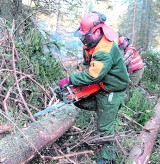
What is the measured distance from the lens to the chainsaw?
12.8 feet

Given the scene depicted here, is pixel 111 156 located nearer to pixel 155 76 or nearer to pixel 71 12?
pixel 71 12

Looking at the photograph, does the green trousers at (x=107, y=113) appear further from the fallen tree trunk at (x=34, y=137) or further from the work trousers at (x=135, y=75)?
the work trousers at (x=135, y=75)

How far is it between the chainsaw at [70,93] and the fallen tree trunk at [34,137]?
14 centimetres

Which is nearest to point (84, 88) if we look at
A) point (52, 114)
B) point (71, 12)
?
point (52, 114)

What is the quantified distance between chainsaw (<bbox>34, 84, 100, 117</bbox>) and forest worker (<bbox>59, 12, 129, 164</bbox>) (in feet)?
0.28

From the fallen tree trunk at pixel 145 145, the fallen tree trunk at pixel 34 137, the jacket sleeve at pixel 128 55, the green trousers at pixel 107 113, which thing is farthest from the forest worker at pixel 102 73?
the jacket sleeve at pixel 128 55

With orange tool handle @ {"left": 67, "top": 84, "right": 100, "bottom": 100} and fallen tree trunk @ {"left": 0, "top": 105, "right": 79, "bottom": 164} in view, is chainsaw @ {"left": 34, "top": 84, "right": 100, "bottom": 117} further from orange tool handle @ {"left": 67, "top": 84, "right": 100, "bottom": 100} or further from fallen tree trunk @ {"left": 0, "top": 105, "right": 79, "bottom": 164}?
fallen tree trunk @ {"left": 0, "top": 105, "right": 79, "bottom": 164}

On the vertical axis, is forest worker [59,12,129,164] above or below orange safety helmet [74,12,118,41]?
below

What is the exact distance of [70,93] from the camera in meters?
3.88

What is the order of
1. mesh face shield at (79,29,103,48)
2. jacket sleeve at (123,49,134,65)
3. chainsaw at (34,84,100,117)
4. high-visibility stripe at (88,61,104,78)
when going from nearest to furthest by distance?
high-visibility stripe at (88,61,104,78) → mesh face shield at (79,29,103,48) → chainsaw at (34,84,100,117) → jacket sleeve at (123,49,134,65)

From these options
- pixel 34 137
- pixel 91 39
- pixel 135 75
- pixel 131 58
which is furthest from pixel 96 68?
pixel 135 75

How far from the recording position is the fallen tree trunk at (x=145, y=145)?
4.15 m

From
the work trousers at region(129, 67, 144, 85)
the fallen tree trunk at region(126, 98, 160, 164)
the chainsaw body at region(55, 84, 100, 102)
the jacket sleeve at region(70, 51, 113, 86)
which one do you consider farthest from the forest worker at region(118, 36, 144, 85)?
the jacket sleeve at region(70, 51, 113, 86)

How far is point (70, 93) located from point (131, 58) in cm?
352
